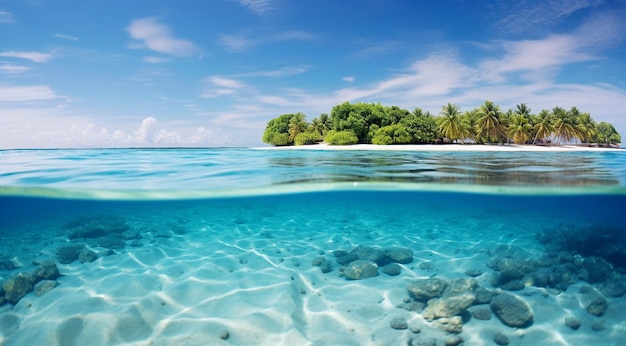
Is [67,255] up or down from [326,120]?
down

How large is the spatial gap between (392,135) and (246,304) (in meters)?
51.2

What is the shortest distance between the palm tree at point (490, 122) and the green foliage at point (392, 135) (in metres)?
16.4

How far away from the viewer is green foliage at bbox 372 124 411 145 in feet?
177

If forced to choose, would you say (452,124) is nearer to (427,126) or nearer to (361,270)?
(427,126)

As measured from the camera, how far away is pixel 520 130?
6088 centimetres

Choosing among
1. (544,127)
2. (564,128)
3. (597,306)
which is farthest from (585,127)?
(597,306)

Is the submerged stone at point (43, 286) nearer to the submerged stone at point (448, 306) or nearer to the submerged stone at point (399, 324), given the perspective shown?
the submerged stone at point (399, 324)

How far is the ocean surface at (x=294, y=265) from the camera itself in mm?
5680

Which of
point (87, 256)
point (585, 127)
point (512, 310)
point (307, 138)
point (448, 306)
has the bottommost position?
point (512, 310)

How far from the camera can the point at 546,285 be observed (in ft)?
24.0

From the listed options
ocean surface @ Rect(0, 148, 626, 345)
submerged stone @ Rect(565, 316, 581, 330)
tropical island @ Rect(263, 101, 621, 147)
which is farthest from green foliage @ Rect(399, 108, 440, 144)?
submerged stone @ Rect(565, 316, 581, 330)

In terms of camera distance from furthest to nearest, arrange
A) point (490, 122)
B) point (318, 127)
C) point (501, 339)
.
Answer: point (318, 127) → point (490, 122) → point (501, 339)

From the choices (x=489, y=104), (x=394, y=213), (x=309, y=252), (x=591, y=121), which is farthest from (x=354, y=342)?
(x=591, y=121)

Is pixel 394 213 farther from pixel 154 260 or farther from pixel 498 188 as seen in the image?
pixel 154 260
